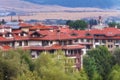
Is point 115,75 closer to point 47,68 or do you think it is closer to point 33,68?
point 33,68

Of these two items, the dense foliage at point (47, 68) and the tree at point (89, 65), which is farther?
the tree at point (89, 65)

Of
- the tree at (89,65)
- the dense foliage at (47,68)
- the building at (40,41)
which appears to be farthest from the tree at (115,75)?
the building at (40,41)

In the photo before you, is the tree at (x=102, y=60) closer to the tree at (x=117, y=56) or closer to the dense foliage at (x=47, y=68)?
the dense foliage at (x=47, y=68)

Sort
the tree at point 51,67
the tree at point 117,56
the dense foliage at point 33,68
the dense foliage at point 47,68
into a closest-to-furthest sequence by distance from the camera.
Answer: the dense foliage at point 33,68, the dense foliage at point 47,68, the tree at point 51,67, the tree at point 117,56

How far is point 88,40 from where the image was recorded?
7181 cm

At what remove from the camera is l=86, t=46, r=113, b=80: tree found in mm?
54375

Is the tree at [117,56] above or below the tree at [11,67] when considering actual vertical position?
below

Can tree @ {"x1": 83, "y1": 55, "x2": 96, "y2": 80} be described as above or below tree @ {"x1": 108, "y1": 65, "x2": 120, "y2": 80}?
below

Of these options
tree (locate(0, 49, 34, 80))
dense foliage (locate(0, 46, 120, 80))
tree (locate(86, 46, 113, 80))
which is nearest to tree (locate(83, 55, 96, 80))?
dense foliage (locate(0, 46, 120, 80))

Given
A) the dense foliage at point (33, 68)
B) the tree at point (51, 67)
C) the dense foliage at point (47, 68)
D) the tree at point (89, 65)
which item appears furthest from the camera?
the tree at point (89, 65)

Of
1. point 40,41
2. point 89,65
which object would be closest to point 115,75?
point 89,65

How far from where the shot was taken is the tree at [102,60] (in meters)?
54.4

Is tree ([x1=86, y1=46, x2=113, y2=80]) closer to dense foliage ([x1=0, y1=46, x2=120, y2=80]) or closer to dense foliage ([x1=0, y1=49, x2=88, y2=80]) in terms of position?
dense foliage ([x1=0, y1=46, x2=120, y2=80])

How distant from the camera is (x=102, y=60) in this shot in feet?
188
